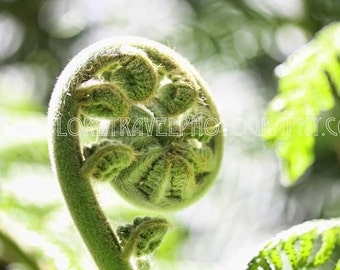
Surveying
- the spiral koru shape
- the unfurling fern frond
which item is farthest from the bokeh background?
the unfurling fern frond

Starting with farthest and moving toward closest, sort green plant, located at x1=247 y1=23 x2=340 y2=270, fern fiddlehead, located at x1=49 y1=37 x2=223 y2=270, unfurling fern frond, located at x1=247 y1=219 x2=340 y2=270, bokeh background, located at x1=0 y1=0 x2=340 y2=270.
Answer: bokeh background, located at x1=0 y1=0 x2=340 y2=270
green plant, located at x1=247 y1=23 x2=340 y2=270
unfurling fern frond, located at x1=247 y1=219 x2=340 y2=270
fern fiddlehead, located at x1=49 y1=37 x2=223 y2=270

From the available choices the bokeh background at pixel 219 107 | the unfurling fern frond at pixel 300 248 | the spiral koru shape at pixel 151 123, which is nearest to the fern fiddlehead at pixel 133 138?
the spiral koru shape at pixel 151 123

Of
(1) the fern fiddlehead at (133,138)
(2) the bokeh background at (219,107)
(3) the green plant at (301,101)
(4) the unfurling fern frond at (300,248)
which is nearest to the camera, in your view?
(1) the fern fiddlehead at (133,138)

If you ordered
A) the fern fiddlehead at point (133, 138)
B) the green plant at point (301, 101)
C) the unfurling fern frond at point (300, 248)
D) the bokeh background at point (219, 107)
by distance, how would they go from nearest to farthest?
the fern fiddlehead at point (133, 138) < the unfurling fern frond at point (300, 248) < the green plant at point (301, 101) < the bokeh background at point (219, 107)

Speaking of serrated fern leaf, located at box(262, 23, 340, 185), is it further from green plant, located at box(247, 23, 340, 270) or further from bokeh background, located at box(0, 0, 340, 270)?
bokeh background, located at box(0, 0, 340, 270)

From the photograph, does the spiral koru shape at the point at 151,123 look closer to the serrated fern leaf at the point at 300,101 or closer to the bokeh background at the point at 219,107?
the serrated fern leaf at the point at 300,101

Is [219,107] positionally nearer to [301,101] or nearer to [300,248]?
[301,101]

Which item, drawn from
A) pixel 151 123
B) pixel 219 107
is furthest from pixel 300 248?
pixel 219 107
